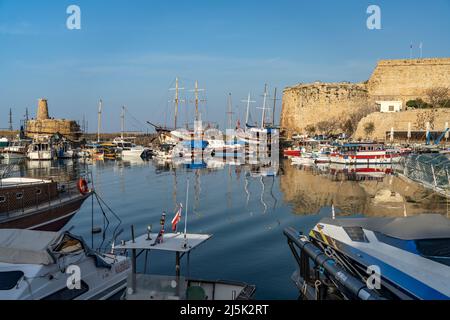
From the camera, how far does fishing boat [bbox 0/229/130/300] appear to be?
7.68 m

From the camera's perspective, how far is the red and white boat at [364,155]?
45.8m

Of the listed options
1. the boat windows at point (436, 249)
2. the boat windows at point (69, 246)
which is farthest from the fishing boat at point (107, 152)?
the boat windows at point (436, 249)

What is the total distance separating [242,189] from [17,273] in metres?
23.7

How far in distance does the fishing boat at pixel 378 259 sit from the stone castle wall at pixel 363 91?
7102 cm

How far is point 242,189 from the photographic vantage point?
3108 cm

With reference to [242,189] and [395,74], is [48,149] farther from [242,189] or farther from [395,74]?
[395,74]

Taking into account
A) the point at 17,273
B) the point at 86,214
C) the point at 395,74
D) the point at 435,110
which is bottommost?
the point at 86,214

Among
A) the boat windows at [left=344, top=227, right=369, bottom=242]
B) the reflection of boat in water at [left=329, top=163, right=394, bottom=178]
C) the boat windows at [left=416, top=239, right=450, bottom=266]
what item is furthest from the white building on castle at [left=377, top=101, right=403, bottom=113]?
the boat windows at [left=416, top=239, right=450, bottom=266]

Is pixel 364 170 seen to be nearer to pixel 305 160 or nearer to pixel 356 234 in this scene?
pixel 305 160

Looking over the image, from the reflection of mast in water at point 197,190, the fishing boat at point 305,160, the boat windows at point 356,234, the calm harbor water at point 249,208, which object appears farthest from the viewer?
the fishing boat at point 305,160

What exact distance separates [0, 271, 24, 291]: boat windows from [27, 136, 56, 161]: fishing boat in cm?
6081

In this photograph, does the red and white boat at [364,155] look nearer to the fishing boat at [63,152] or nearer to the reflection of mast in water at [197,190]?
the reflection of mast in water at [197,190]

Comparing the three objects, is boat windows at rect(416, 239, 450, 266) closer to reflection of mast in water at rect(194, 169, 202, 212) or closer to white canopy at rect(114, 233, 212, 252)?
white canopy at rect(114, 233, 212, 252)
